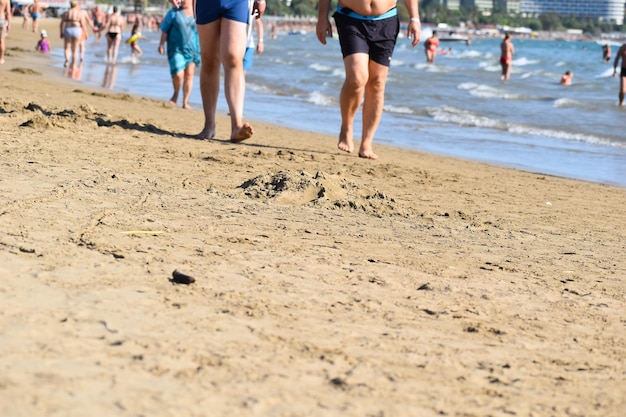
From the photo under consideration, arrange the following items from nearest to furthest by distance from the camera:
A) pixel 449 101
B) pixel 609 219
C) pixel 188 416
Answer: pixel 188 416, pixel 609 219, pixel 449 101

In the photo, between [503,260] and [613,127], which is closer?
[503,260]

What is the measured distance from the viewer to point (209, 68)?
6.97 m

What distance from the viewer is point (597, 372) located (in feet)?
8.99

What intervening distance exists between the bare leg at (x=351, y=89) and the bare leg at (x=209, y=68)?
0.92m

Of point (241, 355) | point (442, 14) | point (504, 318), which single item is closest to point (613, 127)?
point (504, 318)

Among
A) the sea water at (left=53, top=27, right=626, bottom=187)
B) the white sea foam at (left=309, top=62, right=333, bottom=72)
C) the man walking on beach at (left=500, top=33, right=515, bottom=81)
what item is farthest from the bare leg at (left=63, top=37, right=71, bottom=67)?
the man walking on beach at (left=500, top=33, right=515, bottom=81)

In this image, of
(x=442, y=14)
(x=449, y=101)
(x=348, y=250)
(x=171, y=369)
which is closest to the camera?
(x=171, y=369)

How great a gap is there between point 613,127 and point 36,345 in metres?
11.7

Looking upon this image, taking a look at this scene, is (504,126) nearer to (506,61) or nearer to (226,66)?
(226,66)

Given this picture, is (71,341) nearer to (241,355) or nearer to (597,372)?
(241,355)

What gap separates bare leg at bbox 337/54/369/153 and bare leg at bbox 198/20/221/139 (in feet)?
3.01

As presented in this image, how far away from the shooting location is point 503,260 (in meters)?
4.09

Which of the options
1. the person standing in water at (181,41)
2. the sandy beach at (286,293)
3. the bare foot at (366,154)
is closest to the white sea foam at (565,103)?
the person standing in water at (181,41)

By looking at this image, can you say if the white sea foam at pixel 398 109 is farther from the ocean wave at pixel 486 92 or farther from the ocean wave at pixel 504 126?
the ocean wave at pixel 486 92
